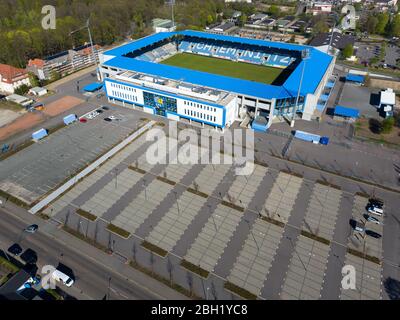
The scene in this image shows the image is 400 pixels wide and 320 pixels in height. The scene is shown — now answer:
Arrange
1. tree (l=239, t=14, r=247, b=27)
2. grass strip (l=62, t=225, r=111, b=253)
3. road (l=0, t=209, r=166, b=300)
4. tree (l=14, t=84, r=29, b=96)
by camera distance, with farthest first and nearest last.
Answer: tree (l=239, t=14, r=247, b=27)
tree (l=14, t=84, r=29, b=96)
grass strip (l=62, t=225, r=111, b=253)
road (l=0, t=209, r=166, b=300)

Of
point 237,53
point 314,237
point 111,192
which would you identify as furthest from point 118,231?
point 237,53

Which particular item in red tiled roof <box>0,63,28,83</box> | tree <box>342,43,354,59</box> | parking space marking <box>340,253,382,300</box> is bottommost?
parking space marking <box>340,253,382,300</box>

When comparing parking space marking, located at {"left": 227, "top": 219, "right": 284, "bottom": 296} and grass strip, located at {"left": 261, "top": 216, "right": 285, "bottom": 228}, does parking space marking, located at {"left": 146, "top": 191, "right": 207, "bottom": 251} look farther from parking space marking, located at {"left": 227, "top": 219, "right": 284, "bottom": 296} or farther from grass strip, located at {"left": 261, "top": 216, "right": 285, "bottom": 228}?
grass strip, located at {"left": 261, "top": 216, "right": 285, "bottom": 228}

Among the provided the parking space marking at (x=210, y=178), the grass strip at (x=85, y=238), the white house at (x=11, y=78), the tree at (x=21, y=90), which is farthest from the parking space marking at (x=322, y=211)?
the white house at (x=11, y=78)

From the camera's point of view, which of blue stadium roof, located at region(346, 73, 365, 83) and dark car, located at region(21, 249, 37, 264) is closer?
dark car, located at region(21, 249, 37, 264)

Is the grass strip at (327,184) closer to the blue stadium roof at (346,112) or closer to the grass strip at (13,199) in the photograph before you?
the blue stadium roof at (346,112)

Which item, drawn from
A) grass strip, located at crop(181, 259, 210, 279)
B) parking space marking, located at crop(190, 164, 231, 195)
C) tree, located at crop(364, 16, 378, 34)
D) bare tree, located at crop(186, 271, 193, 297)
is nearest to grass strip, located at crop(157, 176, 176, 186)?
parking space marking, located at crop(190, 164, 231, 195)
